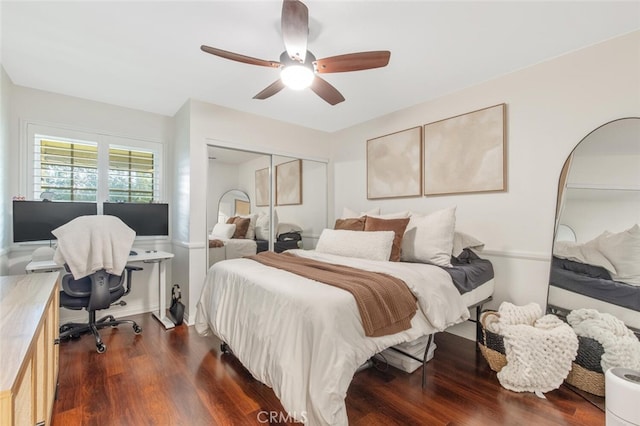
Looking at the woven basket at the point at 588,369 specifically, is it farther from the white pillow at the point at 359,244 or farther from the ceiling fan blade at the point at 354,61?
the ceiling fan blade at the point at 354,61

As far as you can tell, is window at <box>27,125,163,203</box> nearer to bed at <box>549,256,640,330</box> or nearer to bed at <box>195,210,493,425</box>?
bed at <box>195,210,493,425</box>

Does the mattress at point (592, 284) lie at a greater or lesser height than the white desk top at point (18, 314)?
lesser

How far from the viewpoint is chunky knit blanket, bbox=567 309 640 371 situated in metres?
1.78

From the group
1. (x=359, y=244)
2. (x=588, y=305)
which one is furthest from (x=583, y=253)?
(x=359, y=244)

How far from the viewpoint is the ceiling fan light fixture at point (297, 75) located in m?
1.95

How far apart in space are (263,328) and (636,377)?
200cm

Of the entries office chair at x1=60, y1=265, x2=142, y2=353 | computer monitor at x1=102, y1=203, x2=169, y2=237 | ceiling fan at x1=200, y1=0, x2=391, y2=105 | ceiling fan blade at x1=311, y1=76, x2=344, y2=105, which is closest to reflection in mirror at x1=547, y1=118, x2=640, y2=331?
ceiling fan at x1=200, y1=0, x2=391, y2=105

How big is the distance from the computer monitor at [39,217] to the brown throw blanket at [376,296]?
8.03 feet

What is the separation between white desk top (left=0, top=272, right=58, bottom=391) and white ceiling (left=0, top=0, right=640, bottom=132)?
168 centimetres

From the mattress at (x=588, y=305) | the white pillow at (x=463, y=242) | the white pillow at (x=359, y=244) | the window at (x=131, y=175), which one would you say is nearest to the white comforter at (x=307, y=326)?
the white pillow at (x=359, y=244)

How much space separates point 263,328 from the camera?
1.73 m

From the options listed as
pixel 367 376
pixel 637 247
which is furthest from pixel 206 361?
pixel 637 247

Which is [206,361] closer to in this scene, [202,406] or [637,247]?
[202,406]

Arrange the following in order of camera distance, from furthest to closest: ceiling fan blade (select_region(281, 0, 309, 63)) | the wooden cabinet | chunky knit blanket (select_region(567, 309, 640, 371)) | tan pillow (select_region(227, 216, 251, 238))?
tan pillow (select_region(227, 216, 251, 238)) → chunky knit blanket (select_region(567, 309, 640, 371)) → ceiling fan blade (select_region(281, 0, 309, 63)) → the wooden cabinet
